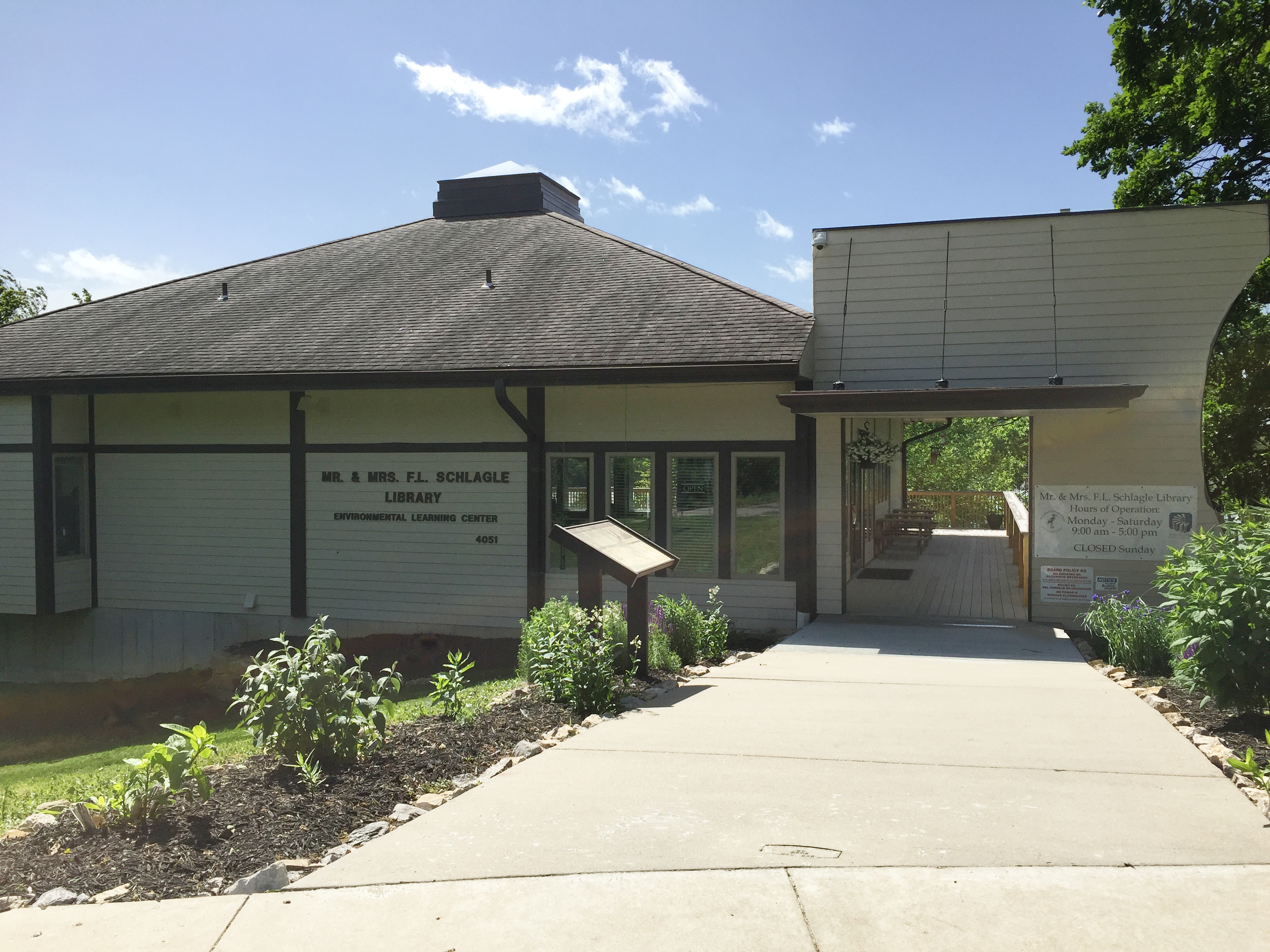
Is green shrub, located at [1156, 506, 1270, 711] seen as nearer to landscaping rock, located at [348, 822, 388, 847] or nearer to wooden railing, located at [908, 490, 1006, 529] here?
landscaping rock, located at [348, 822, 388, 847]

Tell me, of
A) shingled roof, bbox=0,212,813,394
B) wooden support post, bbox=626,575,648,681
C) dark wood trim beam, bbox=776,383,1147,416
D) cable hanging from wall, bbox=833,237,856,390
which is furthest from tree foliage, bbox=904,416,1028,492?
wooden support post, bbox=626,575,648,681

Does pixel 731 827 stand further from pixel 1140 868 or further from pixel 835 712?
pixel 835 712

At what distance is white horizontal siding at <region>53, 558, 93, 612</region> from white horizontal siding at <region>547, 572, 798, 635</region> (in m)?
7.52

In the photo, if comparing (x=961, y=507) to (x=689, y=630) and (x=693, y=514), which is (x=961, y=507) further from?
(x=689, y=630)

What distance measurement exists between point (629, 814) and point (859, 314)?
9.06m

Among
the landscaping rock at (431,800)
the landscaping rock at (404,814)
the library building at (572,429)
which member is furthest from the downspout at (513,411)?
the landscaping rock at (404,814)

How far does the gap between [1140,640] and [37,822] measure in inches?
321

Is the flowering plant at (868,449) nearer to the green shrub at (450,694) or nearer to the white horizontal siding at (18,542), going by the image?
the green shrub at (450,694)

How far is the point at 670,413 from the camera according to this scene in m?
12.9

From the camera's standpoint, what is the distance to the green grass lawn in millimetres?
6016

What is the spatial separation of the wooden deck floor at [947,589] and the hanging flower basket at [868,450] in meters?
1.96

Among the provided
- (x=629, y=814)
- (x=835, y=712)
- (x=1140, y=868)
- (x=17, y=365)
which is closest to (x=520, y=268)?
(x=17, y=365)

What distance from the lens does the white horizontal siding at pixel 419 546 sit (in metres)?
13.4

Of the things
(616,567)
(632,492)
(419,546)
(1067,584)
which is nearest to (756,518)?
(632,492)
